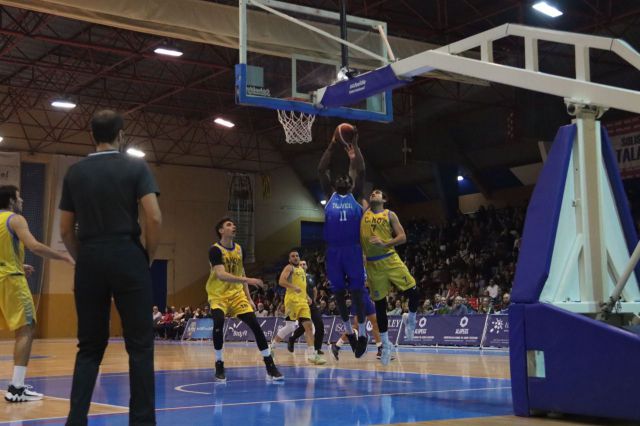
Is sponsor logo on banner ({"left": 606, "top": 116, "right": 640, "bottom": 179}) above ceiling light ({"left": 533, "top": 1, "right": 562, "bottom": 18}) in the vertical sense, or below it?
below

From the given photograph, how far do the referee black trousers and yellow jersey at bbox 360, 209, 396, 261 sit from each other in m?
6.92

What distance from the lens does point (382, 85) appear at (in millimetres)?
9445

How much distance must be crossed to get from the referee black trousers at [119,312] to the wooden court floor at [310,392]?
183 cm

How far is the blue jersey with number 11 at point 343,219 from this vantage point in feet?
35.4

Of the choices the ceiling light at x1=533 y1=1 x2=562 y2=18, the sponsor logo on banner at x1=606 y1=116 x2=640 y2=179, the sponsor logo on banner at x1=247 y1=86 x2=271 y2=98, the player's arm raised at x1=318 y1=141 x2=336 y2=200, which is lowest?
the player's arm raised at x1=318 y1=141 x2=336 y2=200

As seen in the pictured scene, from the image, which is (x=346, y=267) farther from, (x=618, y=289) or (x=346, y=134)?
(x=618, y=289)

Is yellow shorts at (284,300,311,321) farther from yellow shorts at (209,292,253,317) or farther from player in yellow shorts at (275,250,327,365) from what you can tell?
yellow shorts at (209,292,253,317)

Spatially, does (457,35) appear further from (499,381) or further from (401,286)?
(499,381)

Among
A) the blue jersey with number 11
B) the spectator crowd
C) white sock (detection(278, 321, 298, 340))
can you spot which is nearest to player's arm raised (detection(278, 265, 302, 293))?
white sock (detection(278, 321, 298, 340))

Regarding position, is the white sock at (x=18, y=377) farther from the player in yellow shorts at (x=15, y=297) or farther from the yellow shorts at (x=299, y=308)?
the yellow shorts at (x=299, y=308)

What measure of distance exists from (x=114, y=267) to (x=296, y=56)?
7.99m

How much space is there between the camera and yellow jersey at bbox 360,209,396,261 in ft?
37.4

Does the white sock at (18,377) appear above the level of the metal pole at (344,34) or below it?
below

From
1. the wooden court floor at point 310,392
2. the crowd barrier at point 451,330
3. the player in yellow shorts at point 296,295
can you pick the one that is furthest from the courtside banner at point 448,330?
the player in yellow shorts at point 296,295
